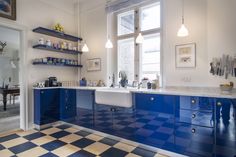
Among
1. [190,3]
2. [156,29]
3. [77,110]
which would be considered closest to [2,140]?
[77,110]

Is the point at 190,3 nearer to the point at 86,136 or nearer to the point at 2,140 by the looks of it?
the point at 86,136

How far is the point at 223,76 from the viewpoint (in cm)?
210

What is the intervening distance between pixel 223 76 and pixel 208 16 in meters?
0.95

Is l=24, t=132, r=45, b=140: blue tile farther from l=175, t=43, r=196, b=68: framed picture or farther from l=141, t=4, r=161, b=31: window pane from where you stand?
l=141, t=4, r=161, b=31: window pane

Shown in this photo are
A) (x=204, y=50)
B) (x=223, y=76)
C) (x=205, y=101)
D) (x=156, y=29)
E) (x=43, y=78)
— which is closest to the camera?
(x=205, y=101)

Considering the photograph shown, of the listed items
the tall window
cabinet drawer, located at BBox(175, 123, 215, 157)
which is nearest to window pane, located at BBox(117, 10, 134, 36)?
the tall window

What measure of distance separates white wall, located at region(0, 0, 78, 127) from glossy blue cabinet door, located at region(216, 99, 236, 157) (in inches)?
136

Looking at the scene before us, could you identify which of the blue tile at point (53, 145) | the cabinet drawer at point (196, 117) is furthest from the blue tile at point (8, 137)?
the cabinet drawer at point (196, 117)

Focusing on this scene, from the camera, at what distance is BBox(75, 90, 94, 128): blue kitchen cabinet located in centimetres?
276

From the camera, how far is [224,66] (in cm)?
209

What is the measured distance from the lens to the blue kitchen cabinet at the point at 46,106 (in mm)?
3045

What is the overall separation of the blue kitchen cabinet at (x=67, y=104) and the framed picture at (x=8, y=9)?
1.81 meters

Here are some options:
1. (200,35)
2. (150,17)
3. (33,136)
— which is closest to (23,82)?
(33,136)

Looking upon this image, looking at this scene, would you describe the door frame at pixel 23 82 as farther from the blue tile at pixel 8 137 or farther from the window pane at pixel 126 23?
the window pane at pixel 126 23
